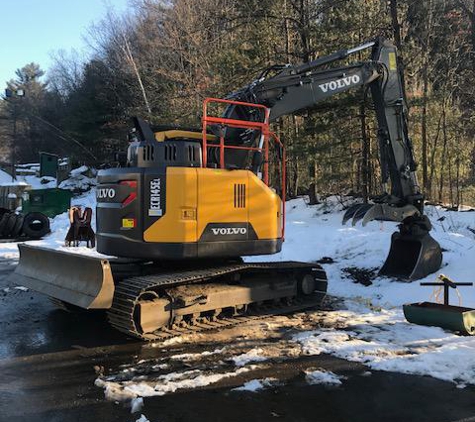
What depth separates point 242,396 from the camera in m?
4.67

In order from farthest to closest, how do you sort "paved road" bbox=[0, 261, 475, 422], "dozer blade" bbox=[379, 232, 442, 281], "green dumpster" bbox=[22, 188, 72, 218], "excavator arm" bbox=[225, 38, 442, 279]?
"green dumpster" bbox=[22, 188, 72, 218] → "dozer blade" bbox=[379, 232, 442, 281] → "excavator arm" bbox=[225, 38, 442, 279] → "paved road" bbox=[0, 261, 475, 422]

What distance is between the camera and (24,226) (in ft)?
60.6

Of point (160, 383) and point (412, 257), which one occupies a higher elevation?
point (412, 257)

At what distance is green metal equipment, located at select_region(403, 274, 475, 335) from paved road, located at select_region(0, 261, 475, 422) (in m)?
1.67

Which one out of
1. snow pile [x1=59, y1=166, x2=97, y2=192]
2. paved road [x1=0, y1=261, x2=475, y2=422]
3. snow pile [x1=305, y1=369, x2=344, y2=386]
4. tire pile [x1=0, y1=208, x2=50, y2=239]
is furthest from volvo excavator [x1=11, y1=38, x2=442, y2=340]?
snow pile [x1=59, y1=166, x2=97, y2=192]

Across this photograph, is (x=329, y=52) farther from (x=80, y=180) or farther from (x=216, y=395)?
(x=80, y=180)

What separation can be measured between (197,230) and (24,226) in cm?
1363

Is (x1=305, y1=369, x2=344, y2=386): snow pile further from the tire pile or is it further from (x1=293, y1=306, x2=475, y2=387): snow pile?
the tire pile

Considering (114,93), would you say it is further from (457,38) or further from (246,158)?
(246,158)

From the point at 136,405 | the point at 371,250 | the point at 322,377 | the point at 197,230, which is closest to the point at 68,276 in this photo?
the point at 197,230

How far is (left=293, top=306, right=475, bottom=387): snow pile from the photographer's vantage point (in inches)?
211

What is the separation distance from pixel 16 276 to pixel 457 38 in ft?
61.8

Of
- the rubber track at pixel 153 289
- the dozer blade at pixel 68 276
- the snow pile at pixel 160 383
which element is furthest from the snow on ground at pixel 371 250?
the dozer blade at pixel 68 276

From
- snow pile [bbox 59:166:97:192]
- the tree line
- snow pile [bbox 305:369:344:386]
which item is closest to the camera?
snow pile [bbox 305:369:344:386]
